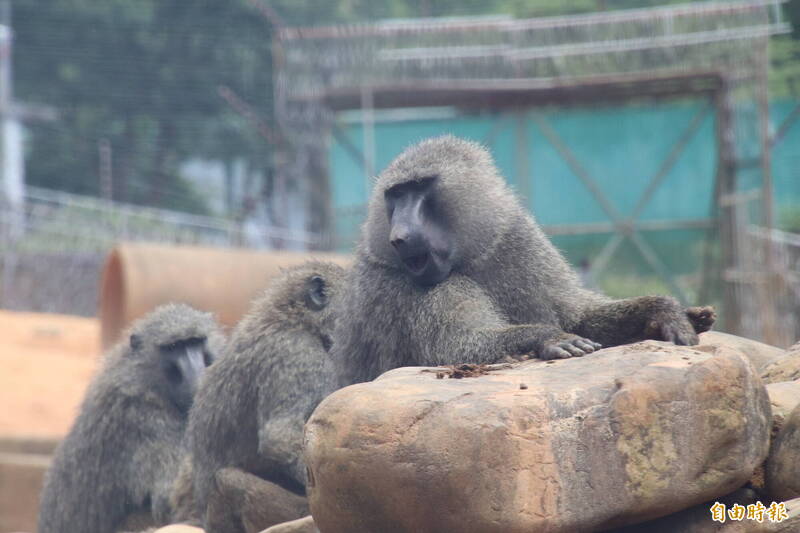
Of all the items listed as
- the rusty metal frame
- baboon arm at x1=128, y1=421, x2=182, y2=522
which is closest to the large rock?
baboon arm at x1=128, y1=421, x2=182, y2=522

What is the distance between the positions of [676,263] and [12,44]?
50.4 ft

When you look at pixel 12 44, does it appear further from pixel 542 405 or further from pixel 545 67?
pixel 542 405

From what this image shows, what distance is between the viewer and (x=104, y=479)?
5297 mm

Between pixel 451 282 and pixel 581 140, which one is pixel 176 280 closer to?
pixel 581 140

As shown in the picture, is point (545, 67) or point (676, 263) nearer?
point (676, 263)

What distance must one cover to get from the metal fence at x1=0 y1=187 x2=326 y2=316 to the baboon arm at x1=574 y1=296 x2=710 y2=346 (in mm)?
13284

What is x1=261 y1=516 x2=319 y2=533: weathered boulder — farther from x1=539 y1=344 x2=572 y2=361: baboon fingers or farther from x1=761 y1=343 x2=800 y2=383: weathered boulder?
x1=761 y1=343 x2=800 y2=383: weathered boulder

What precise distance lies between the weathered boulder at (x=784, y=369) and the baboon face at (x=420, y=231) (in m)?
1.20

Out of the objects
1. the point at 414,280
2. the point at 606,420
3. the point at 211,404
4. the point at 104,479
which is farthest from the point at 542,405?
the point at 104,479

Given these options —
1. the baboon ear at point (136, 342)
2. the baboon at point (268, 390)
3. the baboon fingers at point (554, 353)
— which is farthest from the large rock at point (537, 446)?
the baboon ear at point (136, 342)

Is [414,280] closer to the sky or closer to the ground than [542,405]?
closer to the sky

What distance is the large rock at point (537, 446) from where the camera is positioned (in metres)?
2.71

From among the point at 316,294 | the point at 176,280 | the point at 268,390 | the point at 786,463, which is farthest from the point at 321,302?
the point at 176,280

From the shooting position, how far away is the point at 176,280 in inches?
378
